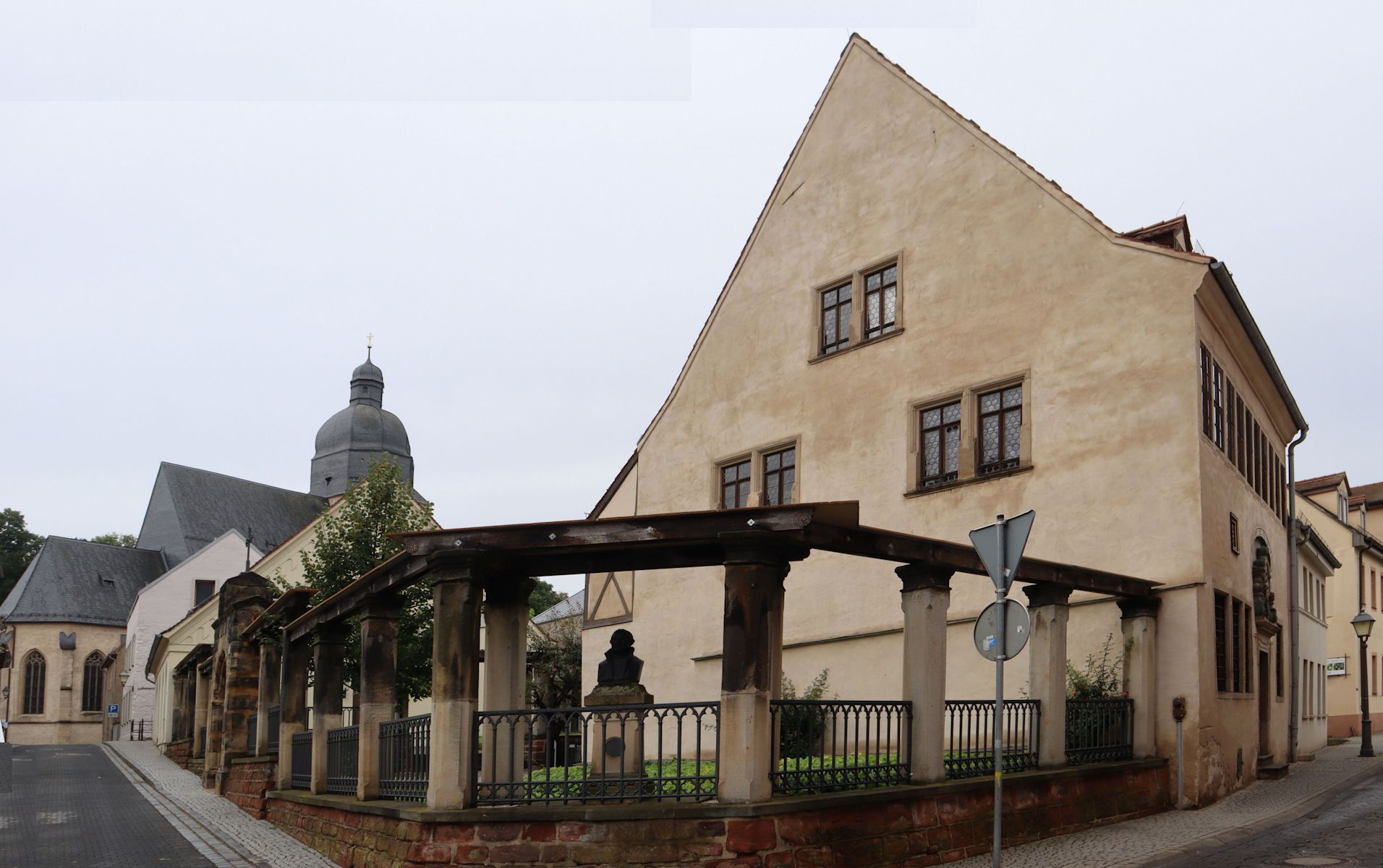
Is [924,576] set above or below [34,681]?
above

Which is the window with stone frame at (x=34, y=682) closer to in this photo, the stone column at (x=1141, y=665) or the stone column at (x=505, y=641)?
the stone column at (x=505, y=641)

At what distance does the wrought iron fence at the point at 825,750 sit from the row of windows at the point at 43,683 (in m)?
62.8

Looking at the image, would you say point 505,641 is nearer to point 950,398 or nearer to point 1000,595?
point 1000,595

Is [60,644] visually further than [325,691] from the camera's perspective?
Yes

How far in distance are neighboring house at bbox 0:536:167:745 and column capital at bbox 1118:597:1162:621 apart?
59520 millimetres

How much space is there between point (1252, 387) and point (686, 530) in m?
14.6

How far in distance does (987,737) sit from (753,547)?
4.80 m

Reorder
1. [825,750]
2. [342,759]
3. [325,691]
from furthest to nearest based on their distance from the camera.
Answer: [325,691] < [342,759] < [825,750]

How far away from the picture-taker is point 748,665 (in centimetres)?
998

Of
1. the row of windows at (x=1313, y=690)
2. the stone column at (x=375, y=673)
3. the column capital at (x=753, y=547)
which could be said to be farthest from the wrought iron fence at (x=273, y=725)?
the row of windows at (x=1313, y=690)

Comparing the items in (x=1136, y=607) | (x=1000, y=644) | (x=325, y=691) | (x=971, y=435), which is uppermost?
(x=971, y=435)

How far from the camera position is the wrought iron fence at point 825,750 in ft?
33.5

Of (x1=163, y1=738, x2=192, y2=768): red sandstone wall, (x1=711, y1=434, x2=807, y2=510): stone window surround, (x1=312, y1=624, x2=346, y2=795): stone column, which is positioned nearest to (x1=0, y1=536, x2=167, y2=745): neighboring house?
(x1=163, y1=738, x2=192, y2=768): red sandstone wall

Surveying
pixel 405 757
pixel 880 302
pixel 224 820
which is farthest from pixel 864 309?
pixel 224 820
